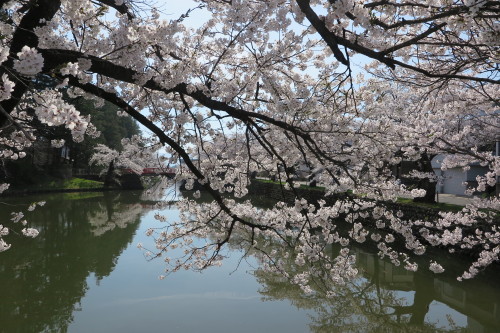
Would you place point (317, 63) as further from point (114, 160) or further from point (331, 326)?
point (114, 160)

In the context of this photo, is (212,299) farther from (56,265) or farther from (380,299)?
(56,265)

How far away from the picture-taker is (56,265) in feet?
24.6

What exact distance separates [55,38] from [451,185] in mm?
20601

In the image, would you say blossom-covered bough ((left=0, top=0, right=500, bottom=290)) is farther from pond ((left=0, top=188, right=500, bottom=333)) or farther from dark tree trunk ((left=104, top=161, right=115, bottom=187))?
dark tree trunk ((left=104, top=161, right=115, bottom=187))

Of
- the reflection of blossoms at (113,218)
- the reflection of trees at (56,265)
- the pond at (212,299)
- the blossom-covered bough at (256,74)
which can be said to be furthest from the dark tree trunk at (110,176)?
the blossom-covered bough at (256,74)

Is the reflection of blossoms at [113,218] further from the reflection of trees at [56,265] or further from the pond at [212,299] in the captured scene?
the pond at [212,299]

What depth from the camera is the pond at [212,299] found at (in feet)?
17.0

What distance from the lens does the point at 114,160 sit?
23.8 m

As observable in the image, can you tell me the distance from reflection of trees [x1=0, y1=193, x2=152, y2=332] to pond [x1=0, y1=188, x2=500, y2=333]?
0.02 metres

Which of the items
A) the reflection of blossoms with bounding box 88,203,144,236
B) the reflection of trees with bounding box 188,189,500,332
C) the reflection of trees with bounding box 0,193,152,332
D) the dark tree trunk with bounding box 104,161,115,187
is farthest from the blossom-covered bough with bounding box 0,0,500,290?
the dark tree trunk with bounding box 104,161,115,187

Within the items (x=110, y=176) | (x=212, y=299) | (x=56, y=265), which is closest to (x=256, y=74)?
(x=212, y=299)

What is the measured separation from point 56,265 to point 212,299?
12.1 feet

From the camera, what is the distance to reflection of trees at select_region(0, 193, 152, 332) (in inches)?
205

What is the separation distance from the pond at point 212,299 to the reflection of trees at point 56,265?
0.02 meters
